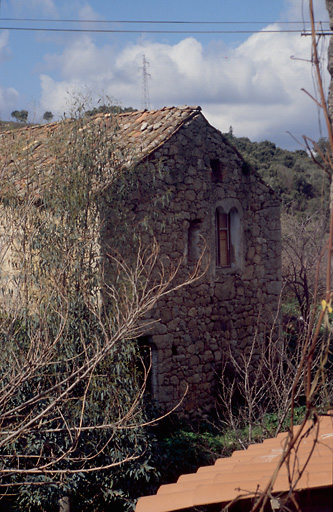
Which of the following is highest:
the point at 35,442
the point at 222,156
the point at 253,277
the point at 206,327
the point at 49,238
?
the point at 222,156

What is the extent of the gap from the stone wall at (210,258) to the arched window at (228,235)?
0.11 feet

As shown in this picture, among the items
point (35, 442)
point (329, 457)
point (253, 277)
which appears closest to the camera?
point (329, 457)

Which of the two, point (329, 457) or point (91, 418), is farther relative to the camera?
point (91, 418)

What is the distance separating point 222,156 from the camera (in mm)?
10250

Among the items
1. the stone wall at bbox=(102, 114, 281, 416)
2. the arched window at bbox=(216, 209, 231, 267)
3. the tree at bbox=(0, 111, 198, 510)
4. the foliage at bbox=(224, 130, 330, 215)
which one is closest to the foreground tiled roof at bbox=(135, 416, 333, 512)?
the tree at bbox=(0, 111, 198, 510)

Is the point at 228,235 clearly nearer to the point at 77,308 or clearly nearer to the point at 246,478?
the point at 77,308

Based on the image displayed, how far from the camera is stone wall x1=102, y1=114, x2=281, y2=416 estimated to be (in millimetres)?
9078

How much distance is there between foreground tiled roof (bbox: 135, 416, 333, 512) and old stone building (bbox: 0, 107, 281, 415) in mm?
4452

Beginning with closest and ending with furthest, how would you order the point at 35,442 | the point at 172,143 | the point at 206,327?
1. the point at 35,442
2. the point at 172,143
3. the point at 206,327

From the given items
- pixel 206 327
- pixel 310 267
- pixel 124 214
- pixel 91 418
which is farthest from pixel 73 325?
pixel 310 267

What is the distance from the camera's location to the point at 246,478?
3270mm

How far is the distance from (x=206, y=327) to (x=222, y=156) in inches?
115

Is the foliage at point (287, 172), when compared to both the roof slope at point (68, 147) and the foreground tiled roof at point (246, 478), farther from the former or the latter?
the foreground tiled roof at point (246, 478)

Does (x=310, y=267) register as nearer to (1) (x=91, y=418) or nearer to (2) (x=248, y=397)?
(2) (x=248, y=397)
